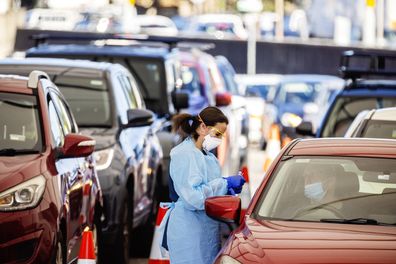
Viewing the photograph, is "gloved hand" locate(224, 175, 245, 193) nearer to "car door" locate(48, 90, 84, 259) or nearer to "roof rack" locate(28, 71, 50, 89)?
"car door" locate(48, 90, 84, 259)

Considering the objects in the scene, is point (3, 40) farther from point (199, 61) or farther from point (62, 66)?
point (62, 66)

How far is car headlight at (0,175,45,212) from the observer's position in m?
10.3

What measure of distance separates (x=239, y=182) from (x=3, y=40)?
105 ft

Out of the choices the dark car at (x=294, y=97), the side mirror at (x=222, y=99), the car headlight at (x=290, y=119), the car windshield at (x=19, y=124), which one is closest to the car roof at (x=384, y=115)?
the car windshield at (x=19, y=124)

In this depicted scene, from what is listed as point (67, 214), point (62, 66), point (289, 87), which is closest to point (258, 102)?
point (289, 87)

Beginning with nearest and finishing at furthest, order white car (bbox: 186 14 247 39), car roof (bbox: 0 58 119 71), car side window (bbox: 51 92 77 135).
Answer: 1. car side window (bbox: 51 92 77 135)
2. car roof (bbox: 0 58 119 71)
3. white car (bbox: 186 14 247 39)

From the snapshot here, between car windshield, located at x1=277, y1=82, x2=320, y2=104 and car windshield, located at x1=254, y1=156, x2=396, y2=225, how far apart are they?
957 inches

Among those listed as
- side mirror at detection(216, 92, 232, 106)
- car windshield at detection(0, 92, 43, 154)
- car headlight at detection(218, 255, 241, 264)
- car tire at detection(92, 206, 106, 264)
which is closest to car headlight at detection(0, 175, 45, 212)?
car windshield at detection(0, 92, 43, 154)

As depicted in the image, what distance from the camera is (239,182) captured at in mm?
10531

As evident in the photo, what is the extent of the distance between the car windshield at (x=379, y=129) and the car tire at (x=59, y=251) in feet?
13.1

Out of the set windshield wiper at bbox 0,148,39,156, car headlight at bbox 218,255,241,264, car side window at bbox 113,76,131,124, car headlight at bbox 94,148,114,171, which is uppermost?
windshield wiper at bbox 0,148,39,156

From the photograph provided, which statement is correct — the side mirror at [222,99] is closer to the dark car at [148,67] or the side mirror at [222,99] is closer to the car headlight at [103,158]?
the dark car at [148,67]

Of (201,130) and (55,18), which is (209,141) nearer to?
(201,130)

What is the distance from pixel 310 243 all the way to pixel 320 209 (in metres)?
0.84
